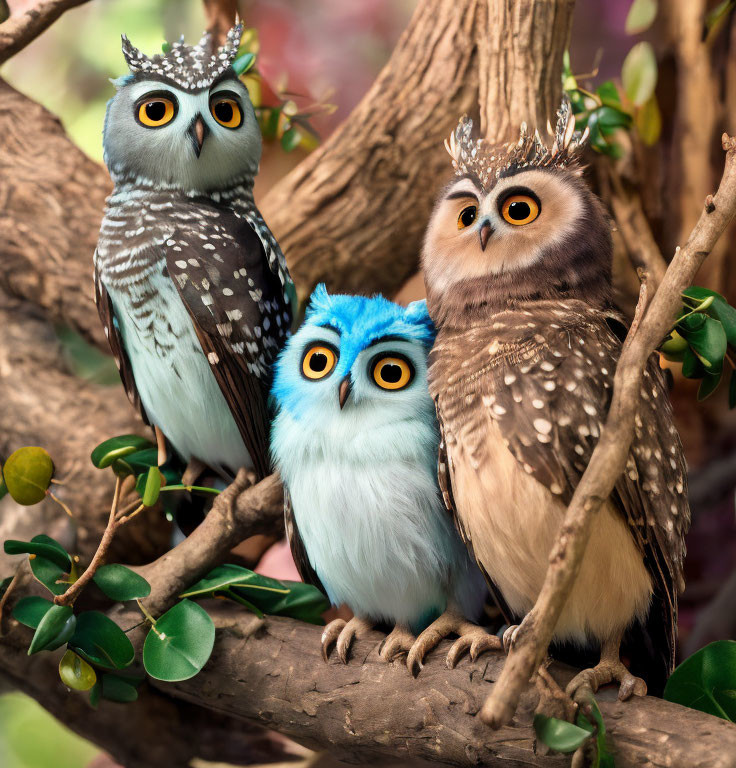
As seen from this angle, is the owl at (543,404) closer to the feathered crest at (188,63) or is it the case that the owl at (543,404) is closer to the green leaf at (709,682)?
the green leaf at (709,682)

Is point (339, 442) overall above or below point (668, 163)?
below

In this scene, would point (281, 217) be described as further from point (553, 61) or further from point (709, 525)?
point (709, 525)

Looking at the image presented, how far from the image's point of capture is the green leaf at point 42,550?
37.0 inches

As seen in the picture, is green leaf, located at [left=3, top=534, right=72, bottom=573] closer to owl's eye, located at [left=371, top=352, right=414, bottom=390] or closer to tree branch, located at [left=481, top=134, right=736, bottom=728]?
owl's eye, located at [left=371, top=352, right=414, bottom=390]

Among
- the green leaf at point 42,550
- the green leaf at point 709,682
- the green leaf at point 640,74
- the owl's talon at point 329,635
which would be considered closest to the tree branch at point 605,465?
the green leaf at point 709,682

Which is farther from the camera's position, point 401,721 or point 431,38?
point 431,38

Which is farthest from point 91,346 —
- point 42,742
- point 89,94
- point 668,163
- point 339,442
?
point 668,163

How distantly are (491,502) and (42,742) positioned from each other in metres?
1.03

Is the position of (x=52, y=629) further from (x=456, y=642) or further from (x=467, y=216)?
(x=467, y=216)

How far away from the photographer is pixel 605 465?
25.4 inches

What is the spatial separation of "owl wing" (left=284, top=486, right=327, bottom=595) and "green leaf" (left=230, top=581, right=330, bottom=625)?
0.28 ft

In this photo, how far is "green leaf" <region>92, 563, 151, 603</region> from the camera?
95 cm

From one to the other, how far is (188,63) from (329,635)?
0.75 metres

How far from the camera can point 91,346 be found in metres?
1.48
